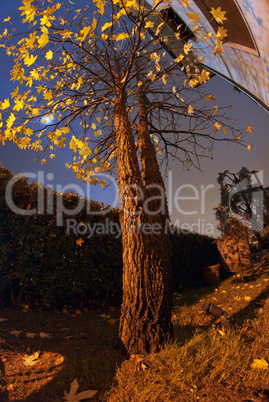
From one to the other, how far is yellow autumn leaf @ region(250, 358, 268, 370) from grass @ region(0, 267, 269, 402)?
0.04 metres

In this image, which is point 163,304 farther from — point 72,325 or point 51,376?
point 72,325

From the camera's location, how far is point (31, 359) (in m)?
2.99

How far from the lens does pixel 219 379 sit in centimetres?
252

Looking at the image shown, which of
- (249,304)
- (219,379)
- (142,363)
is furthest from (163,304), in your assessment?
(249,304)

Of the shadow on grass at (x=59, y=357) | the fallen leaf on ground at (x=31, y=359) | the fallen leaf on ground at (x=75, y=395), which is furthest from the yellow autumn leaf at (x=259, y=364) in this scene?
the fallen leaf on ground at (x=31, y=359)

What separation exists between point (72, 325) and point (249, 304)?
3379 millimetres

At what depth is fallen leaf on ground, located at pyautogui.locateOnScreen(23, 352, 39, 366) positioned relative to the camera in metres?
2.93

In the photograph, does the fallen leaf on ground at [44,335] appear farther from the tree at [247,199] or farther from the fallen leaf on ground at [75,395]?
the tree at [247,199]

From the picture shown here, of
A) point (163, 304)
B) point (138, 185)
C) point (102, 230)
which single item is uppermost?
point (138, 185)

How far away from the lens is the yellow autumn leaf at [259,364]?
8.86ft

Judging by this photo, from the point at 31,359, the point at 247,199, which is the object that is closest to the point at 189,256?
the point at 247,199

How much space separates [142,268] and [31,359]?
1625 millimetres

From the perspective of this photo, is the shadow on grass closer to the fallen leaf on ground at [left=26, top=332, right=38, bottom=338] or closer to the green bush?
the fallen leaf on ground at [left=26, top=332, right=38, bottom=338]

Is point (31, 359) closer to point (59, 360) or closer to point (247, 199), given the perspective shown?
point (59, 360)
